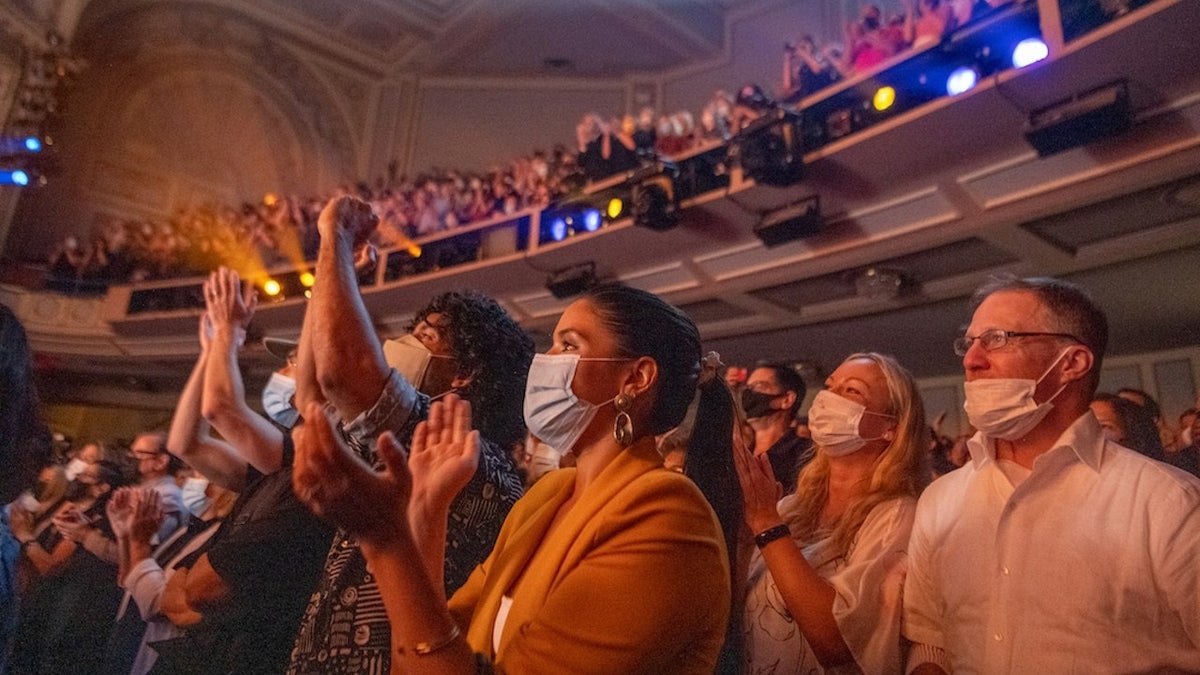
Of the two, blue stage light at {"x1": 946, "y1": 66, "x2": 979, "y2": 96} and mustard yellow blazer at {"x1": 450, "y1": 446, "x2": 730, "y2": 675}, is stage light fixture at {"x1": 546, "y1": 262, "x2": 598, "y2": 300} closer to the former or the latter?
blue stage light at {"x1": 946, "y1": 66, "x2": 979, "y2": 96}

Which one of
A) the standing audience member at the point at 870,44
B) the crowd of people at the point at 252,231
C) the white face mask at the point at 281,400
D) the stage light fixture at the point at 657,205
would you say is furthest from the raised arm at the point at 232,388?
the crowd of people at the point at 252,231

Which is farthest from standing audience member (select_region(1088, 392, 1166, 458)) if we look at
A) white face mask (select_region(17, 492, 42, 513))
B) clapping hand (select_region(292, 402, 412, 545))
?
white face mask (select_region(17, 492, 42, 513))

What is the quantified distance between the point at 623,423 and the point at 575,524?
209 mm

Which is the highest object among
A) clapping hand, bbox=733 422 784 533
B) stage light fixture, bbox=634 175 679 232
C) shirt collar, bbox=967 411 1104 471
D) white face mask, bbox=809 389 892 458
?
stage light fixture, bbox=634 175 679 232

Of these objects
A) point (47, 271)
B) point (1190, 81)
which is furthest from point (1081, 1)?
point (47, 271)

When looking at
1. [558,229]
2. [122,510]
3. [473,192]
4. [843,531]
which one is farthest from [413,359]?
[473,192]

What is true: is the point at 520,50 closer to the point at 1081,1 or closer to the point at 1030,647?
the point at 1081,1

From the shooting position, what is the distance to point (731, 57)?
10070mm

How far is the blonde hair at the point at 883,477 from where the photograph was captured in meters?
1.77

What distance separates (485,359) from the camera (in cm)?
174

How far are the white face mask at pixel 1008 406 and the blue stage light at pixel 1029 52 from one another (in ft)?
9.49

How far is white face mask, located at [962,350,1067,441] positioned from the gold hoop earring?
0.77 metres

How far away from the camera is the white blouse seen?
1.53 metres

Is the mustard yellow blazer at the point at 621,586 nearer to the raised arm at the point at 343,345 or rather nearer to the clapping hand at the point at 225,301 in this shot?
the raised arm at the point at 343,345
